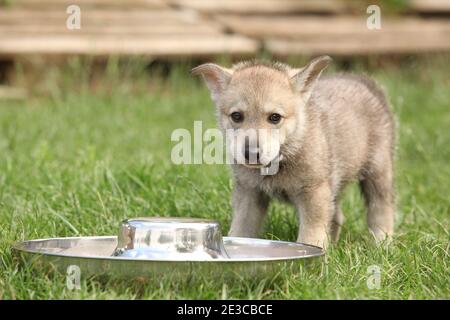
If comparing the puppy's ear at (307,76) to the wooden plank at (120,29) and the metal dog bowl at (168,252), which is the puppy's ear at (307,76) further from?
the wooden plank at (120,29)

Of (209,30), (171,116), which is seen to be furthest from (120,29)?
(171,116)

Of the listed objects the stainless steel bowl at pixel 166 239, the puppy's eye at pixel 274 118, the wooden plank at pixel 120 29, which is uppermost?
the wooden plank at pixel 120 29

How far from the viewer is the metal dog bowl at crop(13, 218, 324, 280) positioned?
11.1 feet

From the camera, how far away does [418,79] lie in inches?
392

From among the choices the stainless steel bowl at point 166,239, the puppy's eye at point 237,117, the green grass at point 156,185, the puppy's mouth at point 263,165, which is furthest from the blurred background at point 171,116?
the puppy's eye at point 237,117

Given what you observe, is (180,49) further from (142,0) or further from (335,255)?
(335,255)

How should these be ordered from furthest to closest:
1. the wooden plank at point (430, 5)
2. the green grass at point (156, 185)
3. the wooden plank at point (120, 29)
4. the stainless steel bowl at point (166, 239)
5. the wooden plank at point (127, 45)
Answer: the wooden plank at point (430, 5), the wooden plank at point (120, 29), the wooden plank at point (127, 45), the stainless steel bowl at point (166, 239), the green grass at point (156, 185)

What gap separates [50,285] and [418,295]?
4.72 ft

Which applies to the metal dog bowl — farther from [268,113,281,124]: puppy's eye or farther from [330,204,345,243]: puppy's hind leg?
[330,204,345,243]: puppy's hind leg

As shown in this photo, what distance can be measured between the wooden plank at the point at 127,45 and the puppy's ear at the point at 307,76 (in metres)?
4.32

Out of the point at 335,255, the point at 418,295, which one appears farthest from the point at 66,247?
the point at 418,295

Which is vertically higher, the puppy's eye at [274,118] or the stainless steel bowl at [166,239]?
the puppy's eye at [274,118]

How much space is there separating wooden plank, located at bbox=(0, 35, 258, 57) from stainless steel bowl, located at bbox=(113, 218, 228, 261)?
16.3ft

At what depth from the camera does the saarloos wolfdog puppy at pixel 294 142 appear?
4.44m
